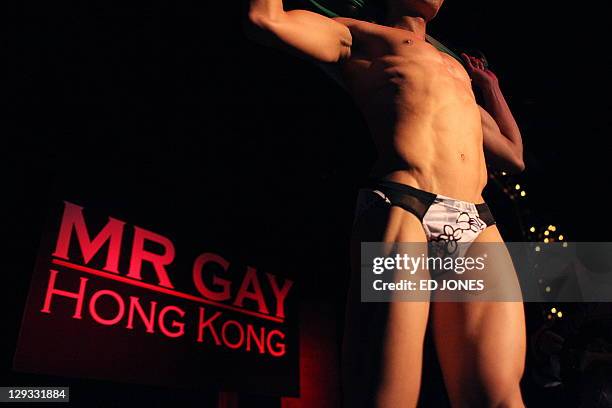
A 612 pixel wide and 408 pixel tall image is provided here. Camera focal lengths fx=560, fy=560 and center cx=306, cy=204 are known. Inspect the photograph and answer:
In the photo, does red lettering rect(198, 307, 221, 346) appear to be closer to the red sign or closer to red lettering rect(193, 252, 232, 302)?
the red sign

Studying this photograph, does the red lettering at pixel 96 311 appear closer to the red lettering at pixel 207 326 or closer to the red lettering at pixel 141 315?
the red lettering at pixel 141 315

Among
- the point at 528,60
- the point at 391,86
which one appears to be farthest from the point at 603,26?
the point at 391,86

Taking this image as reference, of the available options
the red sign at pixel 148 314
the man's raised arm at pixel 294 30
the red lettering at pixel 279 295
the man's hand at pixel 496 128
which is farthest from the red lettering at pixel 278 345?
the man's raised arm at pixel 294 30

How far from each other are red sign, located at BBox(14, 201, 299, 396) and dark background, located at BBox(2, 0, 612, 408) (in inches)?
8.2

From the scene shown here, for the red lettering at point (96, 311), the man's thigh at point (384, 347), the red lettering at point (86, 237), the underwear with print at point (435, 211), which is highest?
the red lettering at point (86, 237)

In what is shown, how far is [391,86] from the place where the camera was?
1708 millimetres

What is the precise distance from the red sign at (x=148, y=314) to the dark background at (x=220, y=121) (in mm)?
209

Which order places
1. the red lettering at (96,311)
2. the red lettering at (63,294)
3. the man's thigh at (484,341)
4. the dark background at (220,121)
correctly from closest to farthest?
the man's thigh at (484,341) → the dark background at (220,121) → the red lettering at (63,294) → the red lettering at (96,311)

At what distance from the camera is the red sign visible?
4.57 meters

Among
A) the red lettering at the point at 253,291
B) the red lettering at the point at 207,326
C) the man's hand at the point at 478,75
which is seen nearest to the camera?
the man's hand at the point at 478,75

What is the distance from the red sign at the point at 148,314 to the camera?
4569mm

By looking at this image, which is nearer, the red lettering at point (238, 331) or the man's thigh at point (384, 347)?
the man's thigh at point (384, 347)

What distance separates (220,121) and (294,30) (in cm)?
379

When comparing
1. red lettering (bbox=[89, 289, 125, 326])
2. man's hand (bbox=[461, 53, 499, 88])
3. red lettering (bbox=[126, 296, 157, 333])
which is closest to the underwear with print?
man's hand (bbox=[461, 53, 499, 88])
